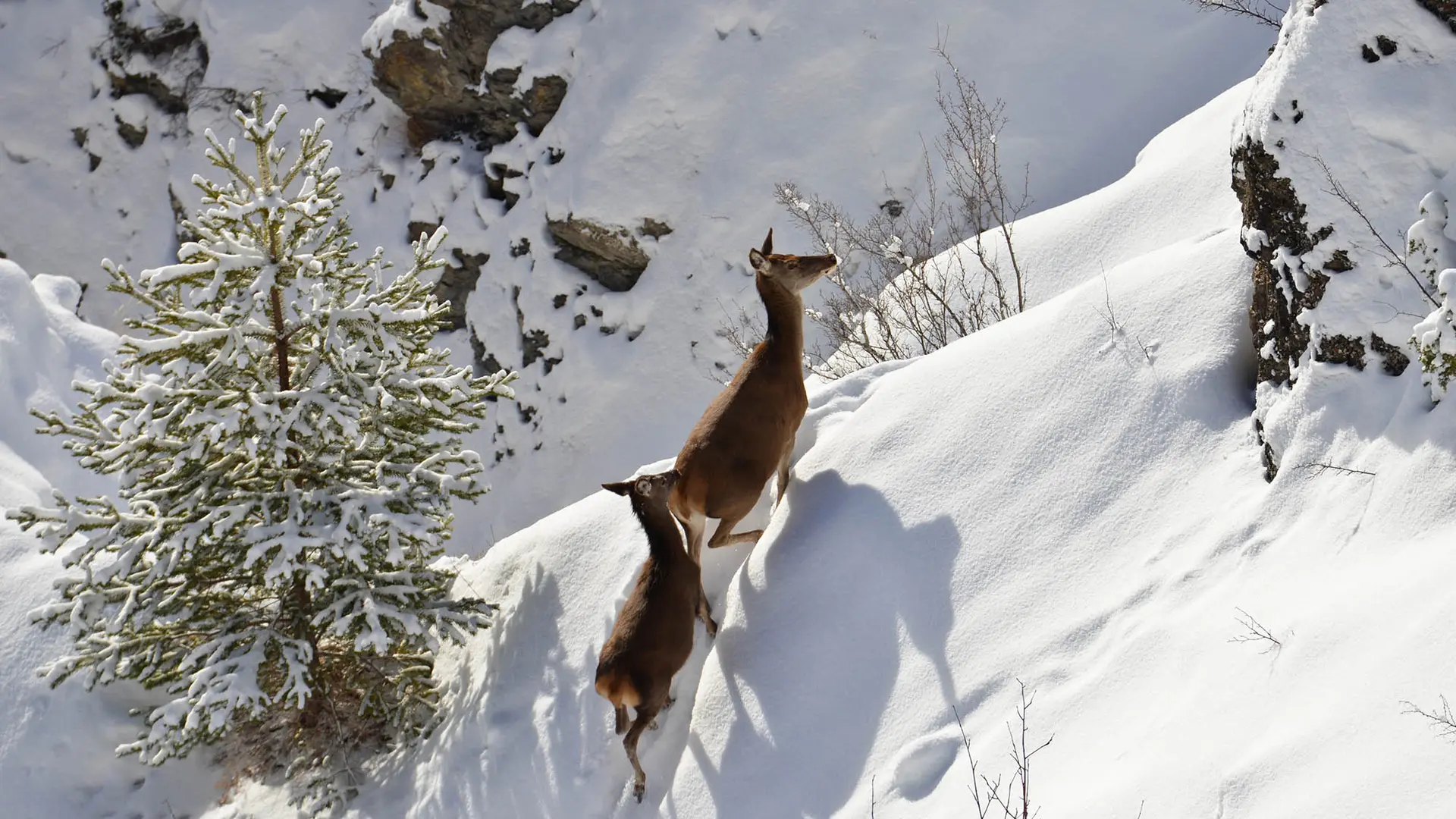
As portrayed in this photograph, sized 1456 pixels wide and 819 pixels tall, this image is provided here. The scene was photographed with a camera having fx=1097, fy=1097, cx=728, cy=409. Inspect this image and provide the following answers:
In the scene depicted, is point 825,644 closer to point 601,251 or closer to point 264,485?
point 264,485

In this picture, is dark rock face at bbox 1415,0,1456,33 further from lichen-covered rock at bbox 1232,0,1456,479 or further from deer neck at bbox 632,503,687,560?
deer neck at bbox 632,503,687,560

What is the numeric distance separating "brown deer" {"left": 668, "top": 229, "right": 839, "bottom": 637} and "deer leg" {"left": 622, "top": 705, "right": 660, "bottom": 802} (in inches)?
23.4

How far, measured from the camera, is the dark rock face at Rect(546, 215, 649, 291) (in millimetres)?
14352

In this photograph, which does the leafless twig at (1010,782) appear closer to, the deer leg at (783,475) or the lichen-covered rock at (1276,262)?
the lichen-covered rock at (1276,262)

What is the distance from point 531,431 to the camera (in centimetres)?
1426

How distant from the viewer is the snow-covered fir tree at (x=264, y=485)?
5.44 meters

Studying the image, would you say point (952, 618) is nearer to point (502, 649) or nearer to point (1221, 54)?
point (502, 649)

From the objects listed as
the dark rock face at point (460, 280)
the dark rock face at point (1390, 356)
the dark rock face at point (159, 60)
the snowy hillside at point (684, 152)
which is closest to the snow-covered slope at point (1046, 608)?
the dark rock face at point (1390, 356)

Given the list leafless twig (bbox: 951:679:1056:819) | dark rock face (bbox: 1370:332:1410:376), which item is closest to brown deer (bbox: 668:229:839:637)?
leafless twig (bbox: 951:679:1056:819)

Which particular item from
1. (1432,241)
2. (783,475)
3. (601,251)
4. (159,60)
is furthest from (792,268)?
(159,60)

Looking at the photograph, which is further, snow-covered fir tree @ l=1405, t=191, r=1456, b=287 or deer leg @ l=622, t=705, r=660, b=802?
deer leg @ l=622, t=705, r=660, b=802

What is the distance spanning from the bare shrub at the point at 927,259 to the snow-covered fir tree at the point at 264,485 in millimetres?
3682

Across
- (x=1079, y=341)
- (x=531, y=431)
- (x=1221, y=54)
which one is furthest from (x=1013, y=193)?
(x=1079, y=341)

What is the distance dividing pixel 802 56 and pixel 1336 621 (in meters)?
12.3
